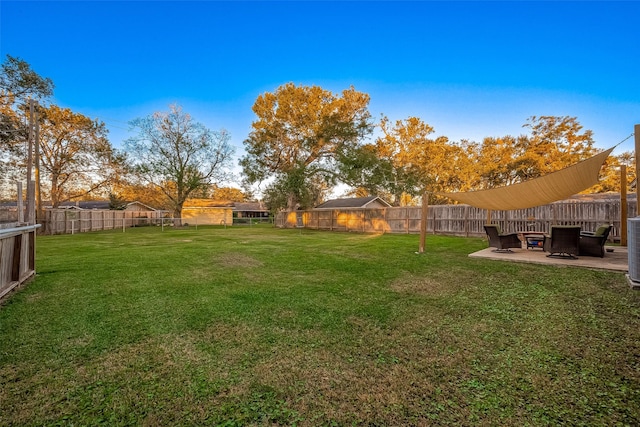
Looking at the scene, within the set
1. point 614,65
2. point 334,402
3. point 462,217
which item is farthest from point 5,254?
point 614,65

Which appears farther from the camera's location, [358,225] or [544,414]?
[358,225]

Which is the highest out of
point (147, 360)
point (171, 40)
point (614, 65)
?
point (171, 40)

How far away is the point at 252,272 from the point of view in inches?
215

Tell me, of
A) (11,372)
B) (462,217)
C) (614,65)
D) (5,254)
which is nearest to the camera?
(11,372)

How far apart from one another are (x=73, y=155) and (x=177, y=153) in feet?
21.1

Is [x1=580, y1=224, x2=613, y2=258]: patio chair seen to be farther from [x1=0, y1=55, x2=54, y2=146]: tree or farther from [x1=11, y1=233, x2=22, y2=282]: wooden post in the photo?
[x1=0, y1=55, x2=54, y2=146]: tree

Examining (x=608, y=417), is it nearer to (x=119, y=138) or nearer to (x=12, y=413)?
(x=12, y=413)

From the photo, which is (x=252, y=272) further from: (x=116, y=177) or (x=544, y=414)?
(x=116, y=177)

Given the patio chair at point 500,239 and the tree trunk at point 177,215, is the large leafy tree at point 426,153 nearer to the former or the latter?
the patio chair at point 500,239

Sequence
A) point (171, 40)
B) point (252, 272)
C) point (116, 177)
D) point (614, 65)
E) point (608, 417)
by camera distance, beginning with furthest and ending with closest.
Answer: point (116, 177) < point (171, 40) < point (614, 65) < point (252, 272) < point (608, 417)

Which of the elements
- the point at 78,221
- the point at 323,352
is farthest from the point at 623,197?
the point at 78,221

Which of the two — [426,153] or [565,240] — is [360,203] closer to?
[426,153]

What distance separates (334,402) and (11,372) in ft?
7.59

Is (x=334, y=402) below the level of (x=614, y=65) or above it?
below
